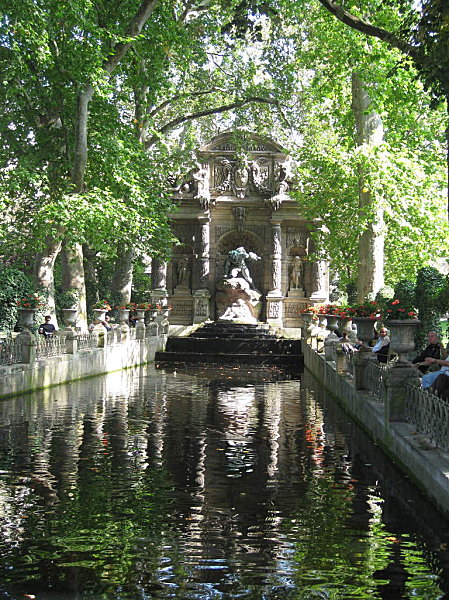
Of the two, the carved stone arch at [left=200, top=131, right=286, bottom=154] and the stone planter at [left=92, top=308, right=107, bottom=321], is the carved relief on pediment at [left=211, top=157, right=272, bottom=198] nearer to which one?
the carved stone arch at [left=200, top=131, right=286, bottom=154]

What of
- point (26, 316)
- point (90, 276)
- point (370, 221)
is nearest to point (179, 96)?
point (90, 276)

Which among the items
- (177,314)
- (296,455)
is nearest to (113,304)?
(177,314)

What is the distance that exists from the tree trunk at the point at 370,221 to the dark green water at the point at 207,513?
11305mm

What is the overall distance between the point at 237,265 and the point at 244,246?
8.47 feet

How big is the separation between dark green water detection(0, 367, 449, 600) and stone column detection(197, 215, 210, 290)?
77.2 feet

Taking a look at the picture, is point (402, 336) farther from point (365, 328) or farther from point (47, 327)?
point (47, 327)

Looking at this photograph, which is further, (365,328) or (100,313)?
(100,313)

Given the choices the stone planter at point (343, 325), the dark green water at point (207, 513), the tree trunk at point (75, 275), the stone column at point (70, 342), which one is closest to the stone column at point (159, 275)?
the tree trunk at point (75, 275)

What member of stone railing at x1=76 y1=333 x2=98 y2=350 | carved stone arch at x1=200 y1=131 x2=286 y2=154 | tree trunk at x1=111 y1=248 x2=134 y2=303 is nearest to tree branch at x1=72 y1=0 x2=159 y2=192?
stone railing at x1=76 y1=333 x2=98 y2=350

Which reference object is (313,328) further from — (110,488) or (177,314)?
(110,488)

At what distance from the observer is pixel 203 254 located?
37219mm

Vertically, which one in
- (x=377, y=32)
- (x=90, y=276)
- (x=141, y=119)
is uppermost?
(x=141, y=119)

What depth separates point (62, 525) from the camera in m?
7.01

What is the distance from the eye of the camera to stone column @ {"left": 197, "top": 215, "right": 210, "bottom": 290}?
37.1m
